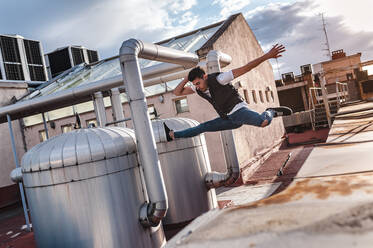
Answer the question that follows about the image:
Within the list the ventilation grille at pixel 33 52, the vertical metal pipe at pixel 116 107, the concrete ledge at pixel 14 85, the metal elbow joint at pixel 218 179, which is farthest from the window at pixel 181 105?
the ventilation grille at pixel 33 52

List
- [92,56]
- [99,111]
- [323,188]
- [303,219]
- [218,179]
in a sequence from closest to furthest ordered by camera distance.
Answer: [303,219], [323,188], [218,179], [99,111], [92,56]

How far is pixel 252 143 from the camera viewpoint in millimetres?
14727

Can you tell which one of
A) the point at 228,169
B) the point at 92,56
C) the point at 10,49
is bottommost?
the point at 228,169

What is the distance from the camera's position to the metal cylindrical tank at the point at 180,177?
778cm

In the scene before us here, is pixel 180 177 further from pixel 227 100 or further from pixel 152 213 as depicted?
pixel 227 100

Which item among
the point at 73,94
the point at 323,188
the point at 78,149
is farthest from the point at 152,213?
the point at 73,94

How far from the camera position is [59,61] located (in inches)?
1168

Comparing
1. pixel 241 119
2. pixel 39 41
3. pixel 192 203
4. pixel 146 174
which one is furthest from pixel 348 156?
pixel 39 41

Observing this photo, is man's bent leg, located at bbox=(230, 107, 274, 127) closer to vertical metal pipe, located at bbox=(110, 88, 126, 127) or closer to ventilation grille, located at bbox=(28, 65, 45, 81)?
vertical metal pipe, located at bbox=(110, 88, 126, 127)

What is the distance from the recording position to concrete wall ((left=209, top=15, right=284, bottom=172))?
44.1 feet

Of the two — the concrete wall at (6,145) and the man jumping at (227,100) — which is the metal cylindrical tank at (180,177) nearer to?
the man jumping at (227,100)

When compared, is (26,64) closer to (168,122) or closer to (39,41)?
(39,41)

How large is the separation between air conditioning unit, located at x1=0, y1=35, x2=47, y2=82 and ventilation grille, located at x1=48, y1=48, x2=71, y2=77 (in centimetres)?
192

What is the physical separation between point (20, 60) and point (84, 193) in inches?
975
